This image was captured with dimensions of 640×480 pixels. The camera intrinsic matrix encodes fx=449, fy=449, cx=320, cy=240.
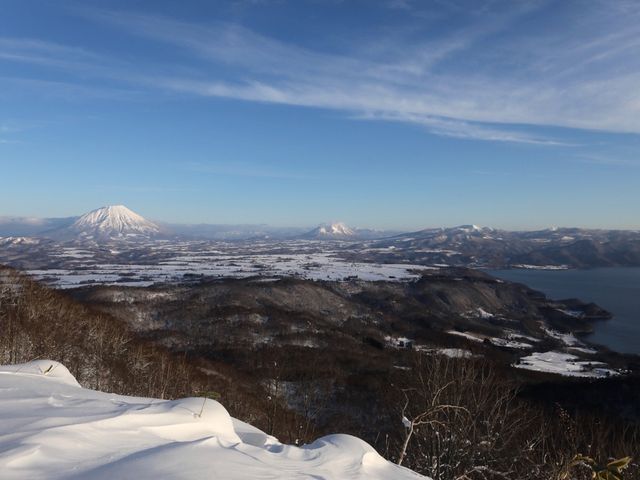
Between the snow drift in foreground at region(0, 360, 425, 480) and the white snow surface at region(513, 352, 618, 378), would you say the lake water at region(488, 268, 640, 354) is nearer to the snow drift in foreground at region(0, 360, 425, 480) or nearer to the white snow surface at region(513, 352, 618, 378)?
the white snow surface at region(513, 352, 618, 378)

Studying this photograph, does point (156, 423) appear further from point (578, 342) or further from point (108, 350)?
point (578, 342)

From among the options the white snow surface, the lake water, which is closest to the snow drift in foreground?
the white snow surface

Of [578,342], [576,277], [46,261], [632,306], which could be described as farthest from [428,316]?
[46,261]

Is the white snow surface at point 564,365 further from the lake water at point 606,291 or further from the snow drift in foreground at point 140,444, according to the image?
the snow drift in foreground at point 140,444

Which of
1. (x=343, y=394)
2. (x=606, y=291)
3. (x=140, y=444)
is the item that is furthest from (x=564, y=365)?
(x=606, y=291)

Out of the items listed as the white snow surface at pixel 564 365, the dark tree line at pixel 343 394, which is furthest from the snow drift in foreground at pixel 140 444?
the white snow surface at pixel 564 365

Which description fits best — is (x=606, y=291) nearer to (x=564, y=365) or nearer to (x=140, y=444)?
(x=564, y=365)
